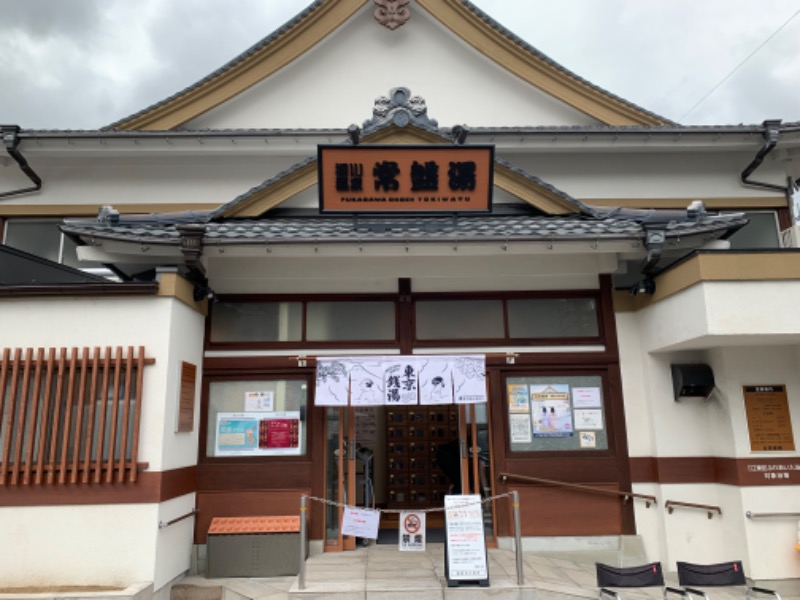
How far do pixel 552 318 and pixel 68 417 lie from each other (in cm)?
680

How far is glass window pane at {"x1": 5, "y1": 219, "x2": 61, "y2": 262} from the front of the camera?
10.3m

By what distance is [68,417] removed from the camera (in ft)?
22.1

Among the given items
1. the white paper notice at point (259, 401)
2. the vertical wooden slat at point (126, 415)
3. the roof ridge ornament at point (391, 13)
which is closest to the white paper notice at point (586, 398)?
→ the white paper notice at point (259, 401)

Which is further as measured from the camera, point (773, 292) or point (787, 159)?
point (787, 159)

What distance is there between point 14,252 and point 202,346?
278 cm

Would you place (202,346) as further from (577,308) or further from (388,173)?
(577,308)

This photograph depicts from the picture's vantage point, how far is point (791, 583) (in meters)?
7.20

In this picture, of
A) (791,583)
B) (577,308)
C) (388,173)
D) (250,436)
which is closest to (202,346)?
(250,436)

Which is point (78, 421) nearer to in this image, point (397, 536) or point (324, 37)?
point (397, 536)

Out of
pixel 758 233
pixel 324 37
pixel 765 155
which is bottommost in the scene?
pixel 758 233

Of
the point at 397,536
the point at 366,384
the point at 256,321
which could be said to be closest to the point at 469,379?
the point at 366,384

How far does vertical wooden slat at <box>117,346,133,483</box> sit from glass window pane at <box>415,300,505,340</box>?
4.03 metres

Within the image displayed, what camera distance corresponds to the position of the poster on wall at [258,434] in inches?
325

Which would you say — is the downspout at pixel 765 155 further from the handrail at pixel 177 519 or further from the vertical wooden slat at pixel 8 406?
the vertical wooden slat at pixel 8 406
